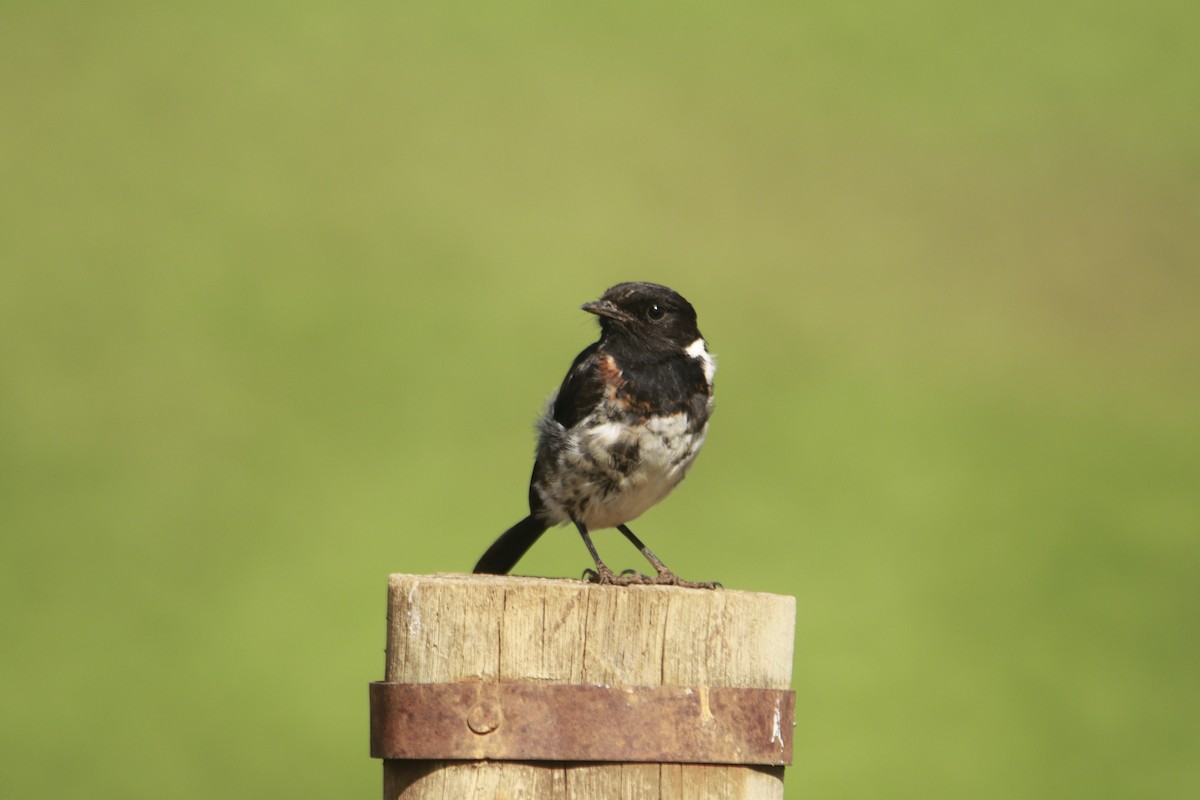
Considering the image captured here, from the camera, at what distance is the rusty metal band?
10.2ft

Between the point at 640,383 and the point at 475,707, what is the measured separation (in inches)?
90.6

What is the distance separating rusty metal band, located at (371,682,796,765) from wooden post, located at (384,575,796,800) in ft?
0.08

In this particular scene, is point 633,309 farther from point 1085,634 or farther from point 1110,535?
point 1110,535

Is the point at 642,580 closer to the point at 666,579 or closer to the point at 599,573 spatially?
the point at 666,579

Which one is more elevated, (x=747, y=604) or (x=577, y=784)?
(x=747, y=604)

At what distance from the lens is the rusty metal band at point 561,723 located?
3.11 meters

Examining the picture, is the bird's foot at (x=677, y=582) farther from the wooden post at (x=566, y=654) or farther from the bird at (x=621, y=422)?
the wooden post at (x=566, y=654)

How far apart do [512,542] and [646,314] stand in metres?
0.91

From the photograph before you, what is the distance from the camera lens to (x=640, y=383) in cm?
531

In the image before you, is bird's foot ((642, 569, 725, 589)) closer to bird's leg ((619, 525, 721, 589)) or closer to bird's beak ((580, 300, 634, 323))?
bird's leg ((619, 525, 721, 589))

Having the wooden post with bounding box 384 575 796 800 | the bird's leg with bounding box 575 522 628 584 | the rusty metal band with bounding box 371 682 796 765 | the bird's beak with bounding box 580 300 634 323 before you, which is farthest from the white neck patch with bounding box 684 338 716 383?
the rusty metal band with bounding box 371 682 796 765

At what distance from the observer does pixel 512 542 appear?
18.2 feet

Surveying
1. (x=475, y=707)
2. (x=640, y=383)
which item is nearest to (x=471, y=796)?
(x=475, y=707)

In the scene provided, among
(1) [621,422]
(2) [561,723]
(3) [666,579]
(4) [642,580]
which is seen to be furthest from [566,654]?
(1) [621,422]
